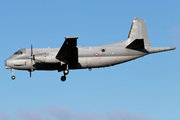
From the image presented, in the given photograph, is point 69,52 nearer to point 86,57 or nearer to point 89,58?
point 86,57

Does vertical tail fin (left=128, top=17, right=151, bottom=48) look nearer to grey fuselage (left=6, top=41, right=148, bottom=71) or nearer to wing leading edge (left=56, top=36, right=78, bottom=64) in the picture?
grey fuselage (left=6, top=41, right=148, bottom=71)

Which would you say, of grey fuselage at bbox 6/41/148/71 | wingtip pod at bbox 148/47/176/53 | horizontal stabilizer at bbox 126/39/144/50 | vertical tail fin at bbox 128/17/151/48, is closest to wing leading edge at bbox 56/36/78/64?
grey fuselage at bbox 6/41/148/71

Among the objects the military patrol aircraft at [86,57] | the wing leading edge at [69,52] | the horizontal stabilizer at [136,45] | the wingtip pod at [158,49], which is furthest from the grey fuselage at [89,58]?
the wing leading edge at [69,52]

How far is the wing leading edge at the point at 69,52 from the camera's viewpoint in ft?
112

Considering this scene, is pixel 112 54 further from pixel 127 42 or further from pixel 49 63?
pixel 49 63

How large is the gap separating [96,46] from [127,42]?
13.7 feet

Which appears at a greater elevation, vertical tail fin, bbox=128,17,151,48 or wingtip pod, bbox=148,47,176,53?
vertical tail fin, bbox=128,17,151,48

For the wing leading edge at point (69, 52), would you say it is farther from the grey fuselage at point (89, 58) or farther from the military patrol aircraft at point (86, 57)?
the grey fuselage at point (89, 58)

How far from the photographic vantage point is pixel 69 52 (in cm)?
3594

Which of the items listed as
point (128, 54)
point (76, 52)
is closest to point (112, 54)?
point (128, 54)

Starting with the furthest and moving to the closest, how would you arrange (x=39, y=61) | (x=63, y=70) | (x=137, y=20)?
(x=137, y=20), (x=63, y=70), (x=39, y=61)

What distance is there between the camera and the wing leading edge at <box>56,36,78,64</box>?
112ft

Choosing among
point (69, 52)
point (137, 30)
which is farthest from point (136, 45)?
point (69, 52)

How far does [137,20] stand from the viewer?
1625 inches
